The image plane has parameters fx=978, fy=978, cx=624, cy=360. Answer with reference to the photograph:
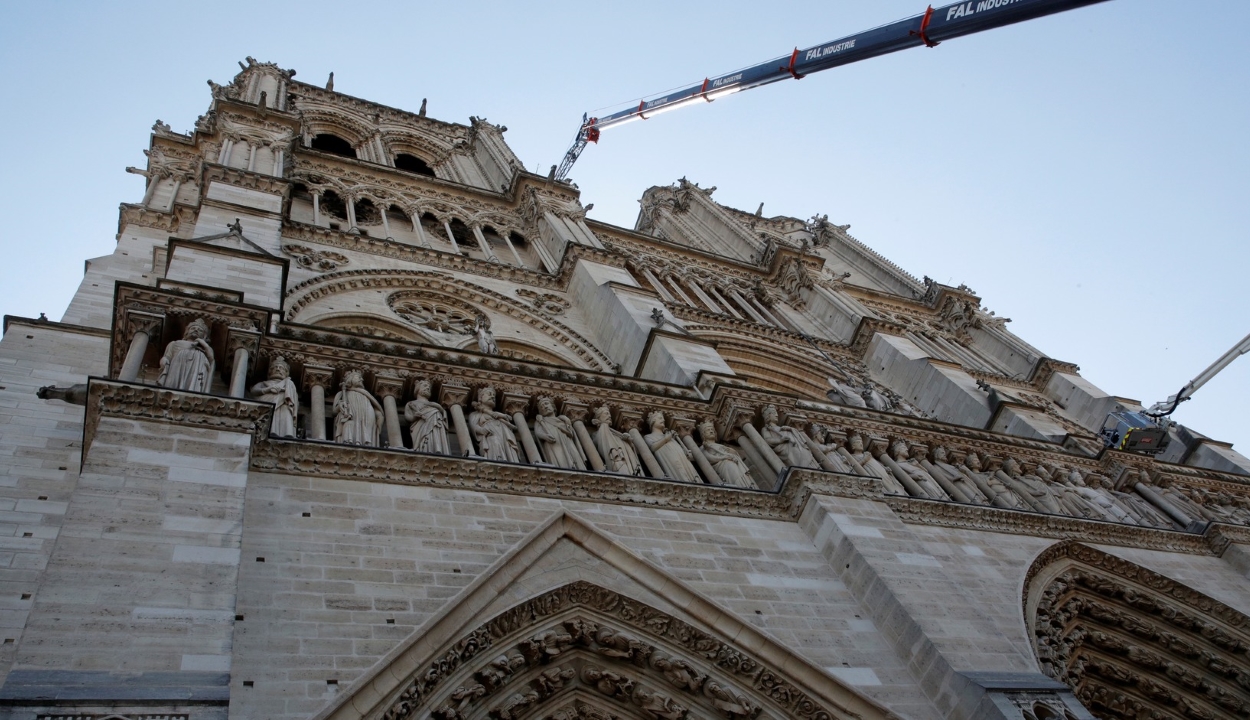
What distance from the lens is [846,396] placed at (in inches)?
556

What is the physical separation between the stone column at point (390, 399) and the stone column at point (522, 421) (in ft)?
3.68

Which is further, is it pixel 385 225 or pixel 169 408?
pixel 385 225

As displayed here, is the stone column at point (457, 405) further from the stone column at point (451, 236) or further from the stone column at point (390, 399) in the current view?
the stone column at point (451, 236)

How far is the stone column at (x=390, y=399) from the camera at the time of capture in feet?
30.0

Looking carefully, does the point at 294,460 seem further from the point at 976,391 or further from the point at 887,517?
the point at 976,391

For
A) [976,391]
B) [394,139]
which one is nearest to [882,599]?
[976,391]

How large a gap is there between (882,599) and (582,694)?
284 cm

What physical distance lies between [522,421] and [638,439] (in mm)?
1323

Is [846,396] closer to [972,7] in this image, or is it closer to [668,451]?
[668,451]

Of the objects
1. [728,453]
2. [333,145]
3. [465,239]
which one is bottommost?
[728,453]

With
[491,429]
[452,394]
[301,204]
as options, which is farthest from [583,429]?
[301,204]

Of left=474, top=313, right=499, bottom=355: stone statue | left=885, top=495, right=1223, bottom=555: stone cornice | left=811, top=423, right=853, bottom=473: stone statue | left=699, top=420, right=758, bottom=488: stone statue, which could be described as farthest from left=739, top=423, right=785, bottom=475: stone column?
left=474, top=313, right=499, bottom=355: stone statue

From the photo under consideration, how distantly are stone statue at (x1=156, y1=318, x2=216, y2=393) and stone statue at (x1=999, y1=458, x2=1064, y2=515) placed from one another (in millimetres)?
9864

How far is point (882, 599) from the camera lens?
8547mm
